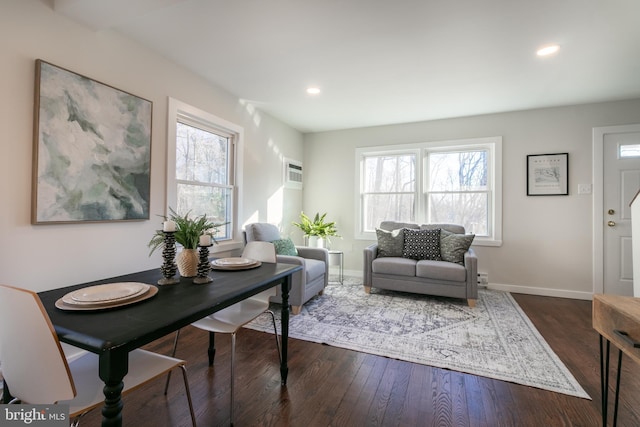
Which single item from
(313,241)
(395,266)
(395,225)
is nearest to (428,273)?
(395,266)

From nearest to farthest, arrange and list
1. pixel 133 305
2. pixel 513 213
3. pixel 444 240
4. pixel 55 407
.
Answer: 1. pixel 55 407
2. pixel 133 305
3. pixel 444 240
4. pixel 513 213

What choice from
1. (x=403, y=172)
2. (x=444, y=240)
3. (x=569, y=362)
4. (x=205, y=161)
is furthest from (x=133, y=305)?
(x=403, y=172)

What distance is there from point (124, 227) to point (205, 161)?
Answer: 1.12 metres

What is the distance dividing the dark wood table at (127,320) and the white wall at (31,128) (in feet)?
2.77

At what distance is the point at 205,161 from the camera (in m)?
3.08

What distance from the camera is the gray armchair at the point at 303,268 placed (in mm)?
2896

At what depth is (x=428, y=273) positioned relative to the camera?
329cm

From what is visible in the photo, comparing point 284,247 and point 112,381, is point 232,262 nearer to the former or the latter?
point 112,381

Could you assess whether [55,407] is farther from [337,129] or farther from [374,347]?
[337,129]

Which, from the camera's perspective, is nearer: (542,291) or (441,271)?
(441,271)

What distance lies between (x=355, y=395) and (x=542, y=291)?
3354mm

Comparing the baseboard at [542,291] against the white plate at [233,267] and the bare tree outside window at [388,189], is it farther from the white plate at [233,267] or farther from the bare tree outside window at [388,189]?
the white plate at [233,267]

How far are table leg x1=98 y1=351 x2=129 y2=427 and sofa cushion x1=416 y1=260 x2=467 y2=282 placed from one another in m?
3.07

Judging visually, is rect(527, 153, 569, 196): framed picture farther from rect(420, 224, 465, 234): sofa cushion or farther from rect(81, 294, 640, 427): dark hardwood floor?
rect(81, 294, 640, 427): dark hardwood floor
